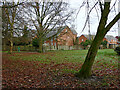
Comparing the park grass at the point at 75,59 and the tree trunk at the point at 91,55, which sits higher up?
the tree trunk at the point at 91,55

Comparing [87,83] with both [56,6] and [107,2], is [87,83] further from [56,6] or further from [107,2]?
[56,6]

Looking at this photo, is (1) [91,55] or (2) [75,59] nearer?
(1) [91,55]

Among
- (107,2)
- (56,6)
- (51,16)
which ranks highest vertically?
(56,6)

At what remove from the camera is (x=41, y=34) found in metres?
21.6

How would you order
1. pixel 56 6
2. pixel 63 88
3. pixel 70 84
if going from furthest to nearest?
pixel 56 6 → pixel 70 84 → pixel 63 88

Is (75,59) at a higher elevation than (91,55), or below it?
below

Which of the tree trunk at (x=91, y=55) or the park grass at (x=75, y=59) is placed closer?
the tree trunk at (x=91, y=55)

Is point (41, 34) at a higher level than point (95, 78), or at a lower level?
higher

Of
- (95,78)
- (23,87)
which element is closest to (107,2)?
(95,78)

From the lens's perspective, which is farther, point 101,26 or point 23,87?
point 101,26

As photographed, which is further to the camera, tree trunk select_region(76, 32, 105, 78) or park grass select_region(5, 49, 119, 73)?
park grass select_region(5, 49, 119, 73)

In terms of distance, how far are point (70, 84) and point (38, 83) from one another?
1.26 meters

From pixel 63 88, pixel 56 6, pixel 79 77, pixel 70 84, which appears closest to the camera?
pixel 63 88

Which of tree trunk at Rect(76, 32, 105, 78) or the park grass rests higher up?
tree trunk at Rect(76, 32, 105, 78)
